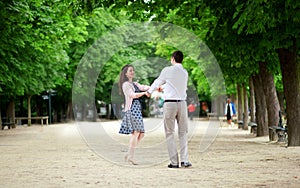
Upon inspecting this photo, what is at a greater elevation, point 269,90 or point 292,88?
point 269,90

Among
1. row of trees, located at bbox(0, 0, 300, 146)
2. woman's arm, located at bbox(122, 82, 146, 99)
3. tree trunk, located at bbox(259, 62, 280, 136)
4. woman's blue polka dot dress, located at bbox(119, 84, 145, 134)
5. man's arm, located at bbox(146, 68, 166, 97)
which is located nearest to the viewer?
man's arm, located at bbox(146, 68, 166, 97)

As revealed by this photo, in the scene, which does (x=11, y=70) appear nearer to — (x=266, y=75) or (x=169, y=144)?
(x=266, y=75)

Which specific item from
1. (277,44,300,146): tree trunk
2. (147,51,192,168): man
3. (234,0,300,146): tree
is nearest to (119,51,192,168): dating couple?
(147,51,192,168): man

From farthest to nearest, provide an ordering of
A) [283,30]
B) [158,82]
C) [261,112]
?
[261,112] < [283,30] < [158,82]

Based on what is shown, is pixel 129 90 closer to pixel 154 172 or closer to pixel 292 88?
pixel 154 172

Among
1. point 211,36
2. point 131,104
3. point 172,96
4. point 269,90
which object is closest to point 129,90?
point 131,104

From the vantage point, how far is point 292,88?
58.6ft

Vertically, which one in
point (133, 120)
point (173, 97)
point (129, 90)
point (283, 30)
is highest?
point (283, 30)

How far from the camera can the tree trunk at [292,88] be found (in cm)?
1773

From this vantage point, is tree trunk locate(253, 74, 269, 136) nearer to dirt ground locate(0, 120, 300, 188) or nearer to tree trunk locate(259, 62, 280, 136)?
tree trunk locate(259, 62, 280, 136)

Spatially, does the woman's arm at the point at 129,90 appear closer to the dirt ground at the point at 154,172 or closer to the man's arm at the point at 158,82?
the man's arm at the point at 158,82

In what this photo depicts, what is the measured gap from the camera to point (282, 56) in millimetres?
17844

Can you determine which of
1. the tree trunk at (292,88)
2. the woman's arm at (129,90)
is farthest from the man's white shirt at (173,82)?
the tree trunk at (292,88)

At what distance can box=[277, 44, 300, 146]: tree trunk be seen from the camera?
17734mm
